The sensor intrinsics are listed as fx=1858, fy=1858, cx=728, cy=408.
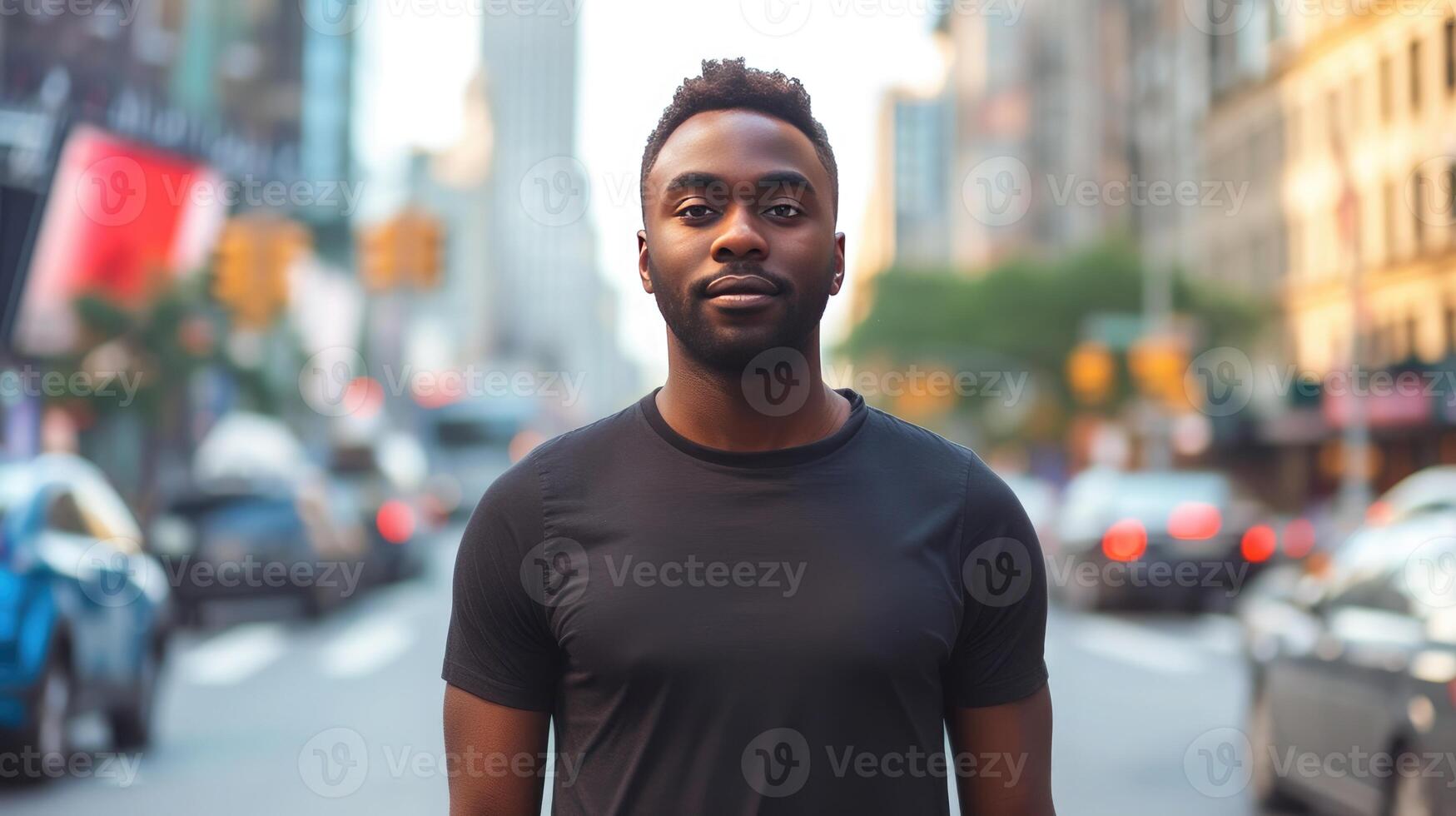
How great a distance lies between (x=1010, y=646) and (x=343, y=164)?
7814cm

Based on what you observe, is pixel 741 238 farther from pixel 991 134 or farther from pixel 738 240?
pixel 991 134

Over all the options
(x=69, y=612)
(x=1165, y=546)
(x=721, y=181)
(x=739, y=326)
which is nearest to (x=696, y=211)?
(x=721, y=181)

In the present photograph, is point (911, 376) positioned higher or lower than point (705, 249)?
higher

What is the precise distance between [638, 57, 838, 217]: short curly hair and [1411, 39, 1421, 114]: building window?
135ft

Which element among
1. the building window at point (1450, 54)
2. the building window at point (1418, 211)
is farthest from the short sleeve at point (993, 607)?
the building window at point (1418, 211)

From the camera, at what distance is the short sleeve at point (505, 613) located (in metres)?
2.62

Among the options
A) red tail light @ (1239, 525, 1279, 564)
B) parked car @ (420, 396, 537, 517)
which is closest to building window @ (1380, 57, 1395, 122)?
parked car @ (420, 396, 537, 517)

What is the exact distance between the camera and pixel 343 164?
78312mm

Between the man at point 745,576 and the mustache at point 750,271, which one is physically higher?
the mustache at point 750,271

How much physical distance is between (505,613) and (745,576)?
0.36 metres

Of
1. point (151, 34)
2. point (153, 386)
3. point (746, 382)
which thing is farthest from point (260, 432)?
point (746, 382)

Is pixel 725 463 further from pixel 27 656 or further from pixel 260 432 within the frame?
pixel 260 432

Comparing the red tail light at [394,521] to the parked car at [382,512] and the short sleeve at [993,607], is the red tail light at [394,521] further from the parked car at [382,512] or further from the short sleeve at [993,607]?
the short sleeve at [993,607]

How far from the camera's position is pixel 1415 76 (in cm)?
4094
